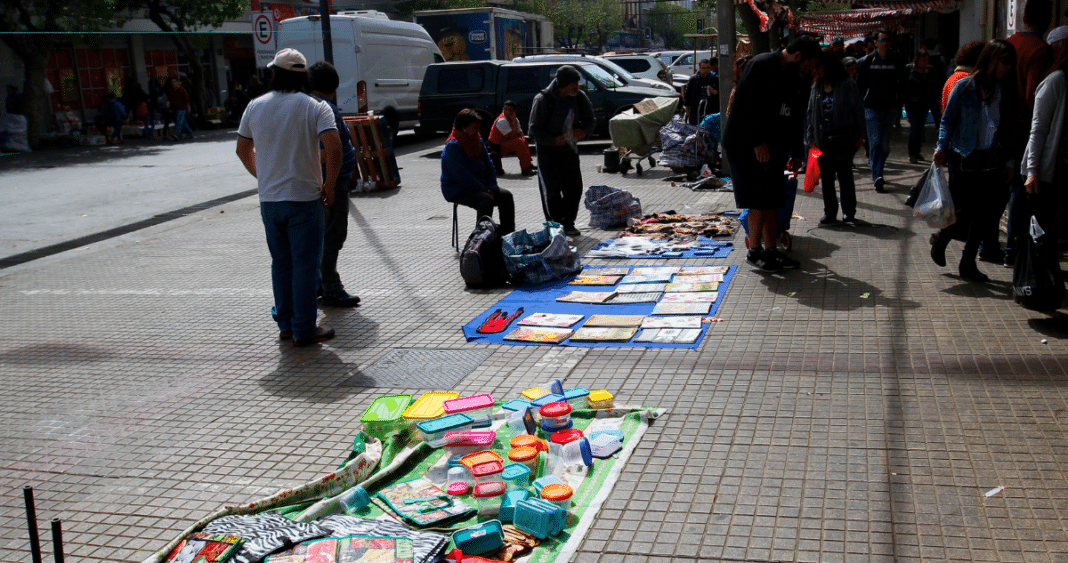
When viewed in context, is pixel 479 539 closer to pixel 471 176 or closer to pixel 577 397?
pixel 577 397

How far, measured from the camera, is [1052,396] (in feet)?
14.5

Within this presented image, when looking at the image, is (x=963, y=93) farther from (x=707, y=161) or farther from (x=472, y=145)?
(x=707, y=161)

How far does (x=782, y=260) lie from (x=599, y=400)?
3.41 meters

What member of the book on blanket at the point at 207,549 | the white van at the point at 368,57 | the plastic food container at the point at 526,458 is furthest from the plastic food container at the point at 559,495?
the white van at the point at 368,57

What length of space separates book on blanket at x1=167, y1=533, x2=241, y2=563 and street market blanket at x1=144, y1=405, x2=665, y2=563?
0.05 meters

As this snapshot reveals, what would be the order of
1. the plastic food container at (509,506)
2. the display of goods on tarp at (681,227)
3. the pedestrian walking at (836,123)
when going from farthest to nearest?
1. the display of goods on tarp at (681,227)
2. the pedestrian walking at (836,123)
3. the plastic food container at (509,506)

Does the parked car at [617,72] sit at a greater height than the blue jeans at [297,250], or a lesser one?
greater

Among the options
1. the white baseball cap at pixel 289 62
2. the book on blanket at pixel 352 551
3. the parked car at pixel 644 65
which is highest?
the parked car at pixel 644 65

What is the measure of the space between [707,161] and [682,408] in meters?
9.52

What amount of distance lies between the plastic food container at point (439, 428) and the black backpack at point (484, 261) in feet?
10.4

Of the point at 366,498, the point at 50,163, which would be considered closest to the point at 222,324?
the point at 366,498

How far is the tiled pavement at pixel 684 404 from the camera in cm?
341

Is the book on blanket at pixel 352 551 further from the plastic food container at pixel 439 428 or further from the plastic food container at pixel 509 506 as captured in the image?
the plastic food container at pixel 439 428

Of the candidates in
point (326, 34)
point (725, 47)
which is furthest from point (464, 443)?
point (326, 34)
